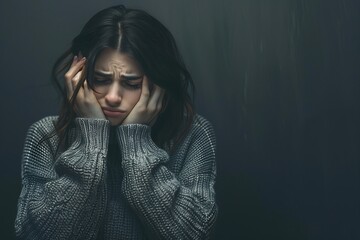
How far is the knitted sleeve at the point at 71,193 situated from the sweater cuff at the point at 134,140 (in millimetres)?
37

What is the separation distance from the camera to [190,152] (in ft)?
5.61

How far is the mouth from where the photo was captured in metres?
1.66

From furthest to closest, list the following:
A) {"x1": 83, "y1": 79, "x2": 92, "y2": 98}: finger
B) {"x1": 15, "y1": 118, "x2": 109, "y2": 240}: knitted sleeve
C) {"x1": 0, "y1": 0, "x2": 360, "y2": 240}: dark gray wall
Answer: {"x1": 0, "y1": 0, "x2": 360, "y2": 240}: dark gray wall
{"x1": 83, "y1": 79, "x2": 92, "y2": 98}: finger
{"x1": 15, "y1": 118, "x2": 109, "y2": 240}: knitted sleeve

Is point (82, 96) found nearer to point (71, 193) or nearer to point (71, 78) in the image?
point (71, 78)

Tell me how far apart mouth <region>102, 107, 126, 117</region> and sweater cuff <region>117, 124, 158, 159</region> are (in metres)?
0.04

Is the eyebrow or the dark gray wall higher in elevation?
the eyebrow

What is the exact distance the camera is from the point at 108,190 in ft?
5.48

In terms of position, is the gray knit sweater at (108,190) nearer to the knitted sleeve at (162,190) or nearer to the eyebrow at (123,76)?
the knitted sleeve at (162,190)

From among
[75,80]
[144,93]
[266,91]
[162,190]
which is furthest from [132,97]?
[266,91]

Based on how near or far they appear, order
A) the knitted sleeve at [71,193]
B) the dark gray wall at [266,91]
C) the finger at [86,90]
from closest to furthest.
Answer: the knitted sleeve at [71,193] < the finger at [86,90] < the dark gray wall at [266,91]

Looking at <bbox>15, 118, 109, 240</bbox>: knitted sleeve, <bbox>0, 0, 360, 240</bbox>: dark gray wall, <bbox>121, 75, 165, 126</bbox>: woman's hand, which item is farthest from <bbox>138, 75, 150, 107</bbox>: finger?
<bbox>0, 0, 360, 240</bbox>: dark gray wall

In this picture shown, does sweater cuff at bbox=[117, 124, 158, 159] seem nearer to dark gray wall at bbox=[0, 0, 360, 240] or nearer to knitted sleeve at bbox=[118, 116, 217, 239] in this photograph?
knitted sleeve at bbox=[118, 116, 217, 239]

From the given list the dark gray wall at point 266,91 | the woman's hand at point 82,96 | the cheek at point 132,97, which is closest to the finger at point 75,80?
the woman's hand at point 82,96

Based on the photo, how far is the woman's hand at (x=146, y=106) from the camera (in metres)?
1.65
